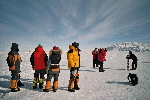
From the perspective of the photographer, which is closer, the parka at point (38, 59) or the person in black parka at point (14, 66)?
the person in black parka at point (14, 66)

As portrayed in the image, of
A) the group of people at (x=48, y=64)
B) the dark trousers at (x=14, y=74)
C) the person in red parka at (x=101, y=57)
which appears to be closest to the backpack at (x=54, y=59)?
the group of people at (x=48, y=64)

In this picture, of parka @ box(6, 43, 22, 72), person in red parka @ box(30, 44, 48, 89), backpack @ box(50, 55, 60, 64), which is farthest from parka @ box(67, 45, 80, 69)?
parka @ box(6, 43, 22, 72)

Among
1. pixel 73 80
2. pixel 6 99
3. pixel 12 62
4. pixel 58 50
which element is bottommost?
pixel 6 99

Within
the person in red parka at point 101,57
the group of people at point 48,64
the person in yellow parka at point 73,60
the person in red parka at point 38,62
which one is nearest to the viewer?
the group of people at point 48,64

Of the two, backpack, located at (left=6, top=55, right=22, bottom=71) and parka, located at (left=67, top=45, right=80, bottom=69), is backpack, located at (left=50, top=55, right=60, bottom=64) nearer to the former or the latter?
parka, located at (left=67, top=45, right=80, bottom=69)

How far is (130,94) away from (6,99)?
216 inches

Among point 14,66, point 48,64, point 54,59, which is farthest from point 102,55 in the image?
point 14,66

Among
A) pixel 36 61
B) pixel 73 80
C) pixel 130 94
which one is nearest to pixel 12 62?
pixel 36 61

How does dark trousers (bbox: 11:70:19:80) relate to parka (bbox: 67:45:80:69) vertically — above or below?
below

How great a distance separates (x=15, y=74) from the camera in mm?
5246

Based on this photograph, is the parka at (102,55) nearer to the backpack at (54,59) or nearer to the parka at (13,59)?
the backpack at (54,59)

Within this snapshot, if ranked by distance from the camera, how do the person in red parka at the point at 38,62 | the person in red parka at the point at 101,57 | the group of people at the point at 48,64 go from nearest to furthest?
the group of people at the point at 48,64
the person in red parka at the point at 38,62
the person in red parka at the point at 101,57

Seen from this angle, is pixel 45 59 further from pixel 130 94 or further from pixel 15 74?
pixel 130 94

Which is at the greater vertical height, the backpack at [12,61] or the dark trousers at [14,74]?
the backpack at [12,61]
